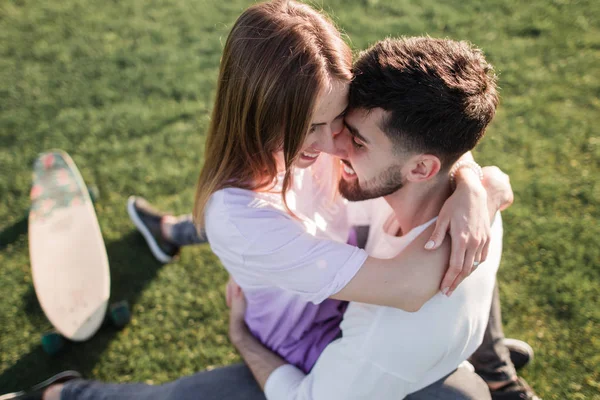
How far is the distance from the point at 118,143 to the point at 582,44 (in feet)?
17.5

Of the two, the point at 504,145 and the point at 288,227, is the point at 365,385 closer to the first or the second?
the point at 288,227

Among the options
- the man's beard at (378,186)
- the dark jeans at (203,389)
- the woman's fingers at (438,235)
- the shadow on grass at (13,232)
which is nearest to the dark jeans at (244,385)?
the dark jeans at (203,389)

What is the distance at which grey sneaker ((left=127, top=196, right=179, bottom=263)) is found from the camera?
154 inches

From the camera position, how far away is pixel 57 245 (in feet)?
12.3

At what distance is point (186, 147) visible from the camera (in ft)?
15.8

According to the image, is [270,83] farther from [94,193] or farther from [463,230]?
[94,193]

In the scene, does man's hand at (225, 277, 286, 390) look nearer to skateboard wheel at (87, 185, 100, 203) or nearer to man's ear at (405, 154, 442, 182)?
man's ear at (405, 154, 442, 182)

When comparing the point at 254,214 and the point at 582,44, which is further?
the point at 582,44

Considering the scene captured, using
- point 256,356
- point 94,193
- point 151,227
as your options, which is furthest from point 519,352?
point 94,193

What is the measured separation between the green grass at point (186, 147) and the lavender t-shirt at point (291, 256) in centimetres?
104

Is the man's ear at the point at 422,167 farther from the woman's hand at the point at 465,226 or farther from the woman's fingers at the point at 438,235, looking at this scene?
the woman's fingers at the point at 438,235

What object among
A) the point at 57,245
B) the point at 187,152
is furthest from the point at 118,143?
the point at 57,245

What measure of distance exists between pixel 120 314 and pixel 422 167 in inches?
94.3

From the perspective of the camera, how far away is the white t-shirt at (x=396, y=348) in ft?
7.00
